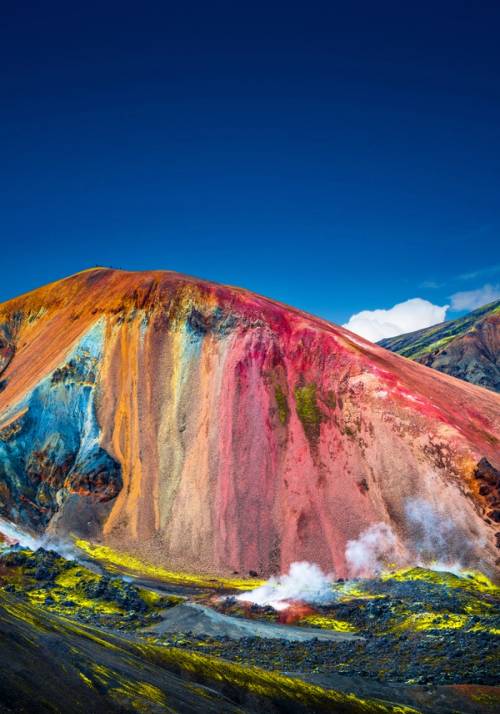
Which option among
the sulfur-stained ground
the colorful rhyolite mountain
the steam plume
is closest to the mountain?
the colorful rhyolite mountain

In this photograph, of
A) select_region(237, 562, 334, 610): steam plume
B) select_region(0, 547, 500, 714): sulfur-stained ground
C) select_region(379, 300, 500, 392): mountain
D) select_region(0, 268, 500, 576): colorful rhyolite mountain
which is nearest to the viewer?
select_region(0, 547, 500, 714): sulfur-stained ground

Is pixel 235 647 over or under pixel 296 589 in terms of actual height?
under

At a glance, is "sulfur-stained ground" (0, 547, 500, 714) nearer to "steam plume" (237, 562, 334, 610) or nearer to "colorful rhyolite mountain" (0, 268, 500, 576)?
"steam plume" (237, 562, 334, 610)

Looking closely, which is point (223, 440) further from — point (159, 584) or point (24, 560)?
point (24, 560)

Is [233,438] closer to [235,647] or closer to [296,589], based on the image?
[296,589]

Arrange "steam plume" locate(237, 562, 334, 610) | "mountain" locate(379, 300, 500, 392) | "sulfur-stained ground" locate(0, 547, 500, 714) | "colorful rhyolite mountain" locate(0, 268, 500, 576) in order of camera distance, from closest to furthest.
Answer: "sulfur-stained ground" locate(0, 547, 500, 714) < "steam plume" locate(237, 562, 334, 610) < "colorful rhyolite mountain" locate(0, 268, 500, 576) < "mountain" locate(379, 300, 500, 392)

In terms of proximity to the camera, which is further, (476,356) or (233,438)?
(476,356)

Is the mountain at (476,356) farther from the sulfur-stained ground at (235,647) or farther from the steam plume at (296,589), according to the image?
the sulfur-stained ground at (235,647)

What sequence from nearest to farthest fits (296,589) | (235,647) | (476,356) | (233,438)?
(235,647) < (296,589) < (233,438) < (476,356)

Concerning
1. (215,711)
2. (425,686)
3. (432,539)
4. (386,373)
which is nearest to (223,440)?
(386,373)

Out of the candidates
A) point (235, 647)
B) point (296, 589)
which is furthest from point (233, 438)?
point (235, 647)
